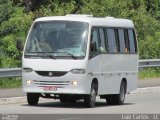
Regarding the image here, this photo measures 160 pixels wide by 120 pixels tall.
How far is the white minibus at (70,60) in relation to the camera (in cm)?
2030

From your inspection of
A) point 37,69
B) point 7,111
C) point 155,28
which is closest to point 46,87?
point 37,69

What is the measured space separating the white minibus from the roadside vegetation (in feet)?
19.4

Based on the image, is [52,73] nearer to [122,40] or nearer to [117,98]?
[117,98]

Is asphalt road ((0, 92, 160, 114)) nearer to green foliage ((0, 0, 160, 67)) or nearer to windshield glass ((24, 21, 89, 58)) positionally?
windshield glass ((24, 21, 89, 58))

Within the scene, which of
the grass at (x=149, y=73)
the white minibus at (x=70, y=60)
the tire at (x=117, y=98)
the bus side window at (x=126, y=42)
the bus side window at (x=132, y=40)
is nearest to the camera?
the white minibus at (x=70, y=60)

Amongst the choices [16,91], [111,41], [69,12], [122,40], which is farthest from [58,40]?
[69,12]

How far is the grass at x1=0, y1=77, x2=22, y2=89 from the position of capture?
1066 inches

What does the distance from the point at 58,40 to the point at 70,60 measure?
2.64 ft

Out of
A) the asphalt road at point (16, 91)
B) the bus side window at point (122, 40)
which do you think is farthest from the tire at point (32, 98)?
the bus side window at point (122, 40)

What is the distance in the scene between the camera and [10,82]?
91.0 feet

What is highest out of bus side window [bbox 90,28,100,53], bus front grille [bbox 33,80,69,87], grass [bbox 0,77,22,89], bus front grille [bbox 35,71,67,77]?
bus side window [bbox 90,28,100,53]

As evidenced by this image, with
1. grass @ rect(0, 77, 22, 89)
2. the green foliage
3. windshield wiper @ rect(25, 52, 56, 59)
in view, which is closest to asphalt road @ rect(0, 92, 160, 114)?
windshield wiper @ rect(25, 52, 56, 59)

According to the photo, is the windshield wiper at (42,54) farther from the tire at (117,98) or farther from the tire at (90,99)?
the tire at (117,98)

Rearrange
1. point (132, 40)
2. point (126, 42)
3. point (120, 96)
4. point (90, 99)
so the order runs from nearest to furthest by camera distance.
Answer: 1. point (90, 99)
2. point (120, 96)
3. point (126, 42)
4. point (132, 40)
